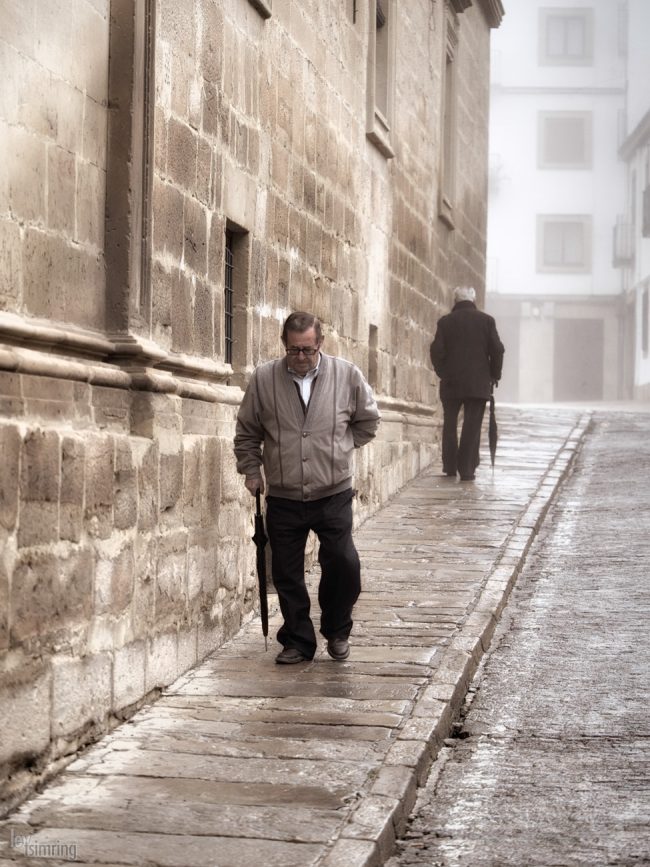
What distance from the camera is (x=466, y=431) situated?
558 inches

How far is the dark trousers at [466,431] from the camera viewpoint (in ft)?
46.6

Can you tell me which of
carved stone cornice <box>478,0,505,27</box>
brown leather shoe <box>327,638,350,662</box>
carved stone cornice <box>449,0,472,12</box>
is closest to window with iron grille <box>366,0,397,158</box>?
carved stone cornice <box>449,0,472,12</box>

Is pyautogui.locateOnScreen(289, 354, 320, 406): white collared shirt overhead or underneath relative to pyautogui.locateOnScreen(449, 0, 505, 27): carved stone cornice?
underneath

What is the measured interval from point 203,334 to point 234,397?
1.85ft

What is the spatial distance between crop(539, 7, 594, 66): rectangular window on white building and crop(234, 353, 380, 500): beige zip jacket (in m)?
45.8

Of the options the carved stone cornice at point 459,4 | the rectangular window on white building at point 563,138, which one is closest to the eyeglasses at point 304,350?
the carved stone cornice at point 459,4

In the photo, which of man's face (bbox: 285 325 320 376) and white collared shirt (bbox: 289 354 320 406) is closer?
man's face (bbox: 285 325 320 376)

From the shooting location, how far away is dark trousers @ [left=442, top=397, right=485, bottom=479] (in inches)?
559

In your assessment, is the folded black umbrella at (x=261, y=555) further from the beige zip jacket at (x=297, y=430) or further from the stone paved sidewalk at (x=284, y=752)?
the stone paved sidewalk at (x=284, y=752)

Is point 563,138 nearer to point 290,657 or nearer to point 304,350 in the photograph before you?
point 304,350

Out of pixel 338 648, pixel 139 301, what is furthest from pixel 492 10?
pixel 139 301

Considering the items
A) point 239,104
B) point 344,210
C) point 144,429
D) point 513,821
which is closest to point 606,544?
point 344,210

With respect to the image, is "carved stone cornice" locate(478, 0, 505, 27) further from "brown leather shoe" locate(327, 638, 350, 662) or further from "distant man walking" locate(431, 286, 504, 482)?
"brown leather shoe" locate(327, 638, 350, 662)

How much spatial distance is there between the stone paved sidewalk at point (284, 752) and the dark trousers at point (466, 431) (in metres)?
4.44
